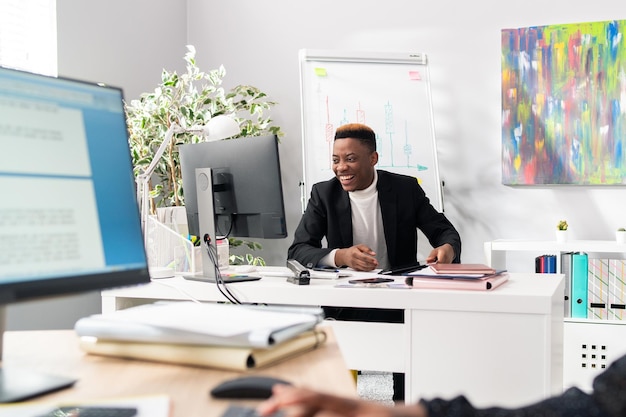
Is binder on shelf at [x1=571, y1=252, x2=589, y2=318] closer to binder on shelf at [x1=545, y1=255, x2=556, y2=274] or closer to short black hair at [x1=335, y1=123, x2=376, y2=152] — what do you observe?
binder on shelf at [x1=545, y1=255, x2=556, y2=274]

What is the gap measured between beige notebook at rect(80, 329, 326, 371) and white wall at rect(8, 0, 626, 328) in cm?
243

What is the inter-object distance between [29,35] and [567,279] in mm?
2793

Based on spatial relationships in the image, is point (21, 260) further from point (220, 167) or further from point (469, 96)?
point (469, 96)

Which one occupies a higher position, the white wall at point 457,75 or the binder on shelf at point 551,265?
the white wall at point 457,75

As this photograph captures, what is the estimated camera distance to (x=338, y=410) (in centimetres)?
62

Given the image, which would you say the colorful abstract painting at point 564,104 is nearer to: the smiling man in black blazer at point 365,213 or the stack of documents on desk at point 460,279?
the smiling man in black blazer at point 365,213

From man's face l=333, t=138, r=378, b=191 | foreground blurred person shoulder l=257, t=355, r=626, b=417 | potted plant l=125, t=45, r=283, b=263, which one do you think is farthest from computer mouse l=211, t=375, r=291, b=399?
potted plant l=125, t=45, r=283, b=263

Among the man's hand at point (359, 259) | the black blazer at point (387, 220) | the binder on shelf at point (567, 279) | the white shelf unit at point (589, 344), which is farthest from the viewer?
the binder on shelf at point (567, 279)

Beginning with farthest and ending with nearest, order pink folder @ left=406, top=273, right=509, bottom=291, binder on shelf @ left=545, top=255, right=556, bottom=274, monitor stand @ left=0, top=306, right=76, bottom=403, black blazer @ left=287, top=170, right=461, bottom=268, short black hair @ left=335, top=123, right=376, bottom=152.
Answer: binder on shelf @ left=545, top=255, right=556, bottom=274 → short black hair @ left=335, top=123, right=376, bottom=152 → black blazer @ left=287, top=170, right=461, bottom=268 → pink folder @ left=406, top=273, right=509, bottom=291 → monitor stand @ left=0, top=306, right=76, bottom=403

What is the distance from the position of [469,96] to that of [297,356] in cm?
315

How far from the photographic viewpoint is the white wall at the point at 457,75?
3.72 m

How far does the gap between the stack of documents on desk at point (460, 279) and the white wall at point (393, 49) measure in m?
1.91

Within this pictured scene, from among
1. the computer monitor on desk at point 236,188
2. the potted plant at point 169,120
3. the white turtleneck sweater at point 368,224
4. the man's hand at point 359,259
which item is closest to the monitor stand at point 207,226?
the computer monitor on desk at point 236,188

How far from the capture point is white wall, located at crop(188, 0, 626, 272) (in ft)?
12.2
